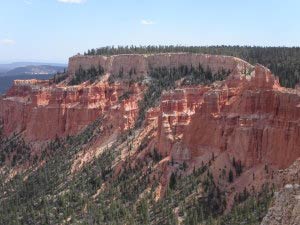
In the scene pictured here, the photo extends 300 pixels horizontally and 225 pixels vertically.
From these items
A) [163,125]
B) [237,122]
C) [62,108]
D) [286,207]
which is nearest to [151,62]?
[62,108]

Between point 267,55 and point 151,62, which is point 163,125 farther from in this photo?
point 267,55

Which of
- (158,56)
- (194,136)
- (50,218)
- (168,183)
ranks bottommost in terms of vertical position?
(50,218)

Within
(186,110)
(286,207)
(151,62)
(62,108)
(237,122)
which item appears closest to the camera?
(286,207)

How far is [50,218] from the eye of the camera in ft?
219

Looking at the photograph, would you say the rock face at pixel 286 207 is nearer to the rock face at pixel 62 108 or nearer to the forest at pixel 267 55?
the forest at pixel 267 55

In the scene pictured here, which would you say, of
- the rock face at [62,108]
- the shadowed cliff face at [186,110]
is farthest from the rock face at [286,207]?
the rock face at [62,108]

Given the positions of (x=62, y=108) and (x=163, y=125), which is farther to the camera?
(x=62, y=108)

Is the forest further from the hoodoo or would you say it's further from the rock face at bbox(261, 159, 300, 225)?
the rock face at bbox(261, 159, 300, 225)

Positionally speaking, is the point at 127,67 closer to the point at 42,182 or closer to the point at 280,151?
the point at 42,182

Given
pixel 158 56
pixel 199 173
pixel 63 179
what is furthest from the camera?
pixel 158 56

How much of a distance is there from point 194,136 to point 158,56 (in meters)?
35.8

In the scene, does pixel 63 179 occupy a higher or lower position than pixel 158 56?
lower

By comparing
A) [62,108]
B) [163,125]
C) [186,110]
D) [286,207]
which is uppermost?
[286,207]

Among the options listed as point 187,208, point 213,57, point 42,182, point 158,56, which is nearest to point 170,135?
point 187,208
